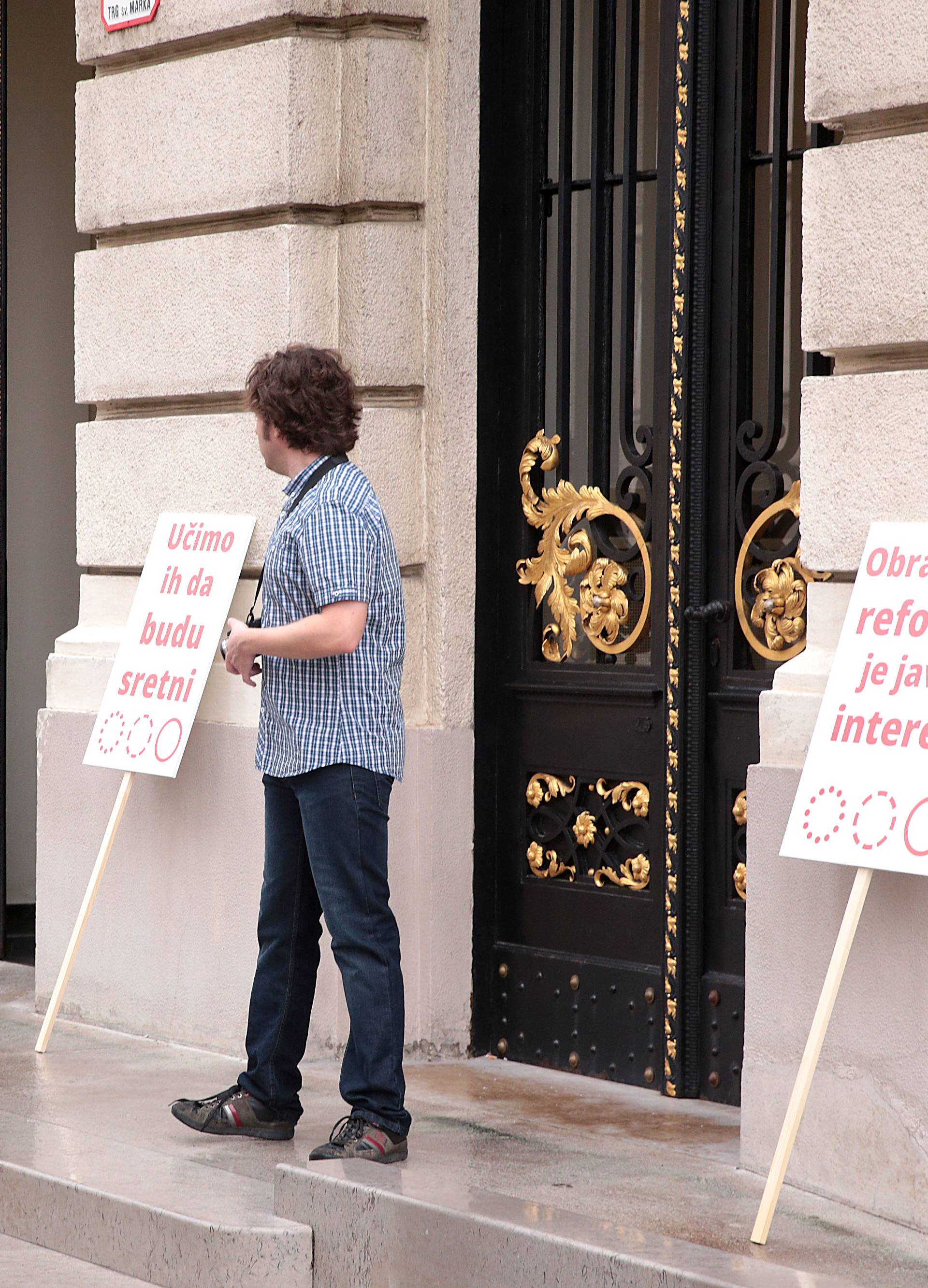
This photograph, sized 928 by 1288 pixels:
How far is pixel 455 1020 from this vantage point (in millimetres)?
6500

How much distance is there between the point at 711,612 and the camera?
5797 mm

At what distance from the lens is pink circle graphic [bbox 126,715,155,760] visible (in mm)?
6582

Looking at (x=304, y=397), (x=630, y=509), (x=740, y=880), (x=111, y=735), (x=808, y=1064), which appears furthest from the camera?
(x=111, y=735)

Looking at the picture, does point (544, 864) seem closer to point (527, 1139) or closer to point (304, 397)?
point (527, 1139)

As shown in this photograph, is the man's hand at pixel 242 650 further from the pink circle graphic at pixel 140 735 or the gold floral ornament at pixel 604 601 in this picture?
the pink circle graphic at pixel 140 735

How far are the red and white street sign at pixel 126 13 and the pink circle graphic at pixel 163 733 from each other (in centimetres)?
231

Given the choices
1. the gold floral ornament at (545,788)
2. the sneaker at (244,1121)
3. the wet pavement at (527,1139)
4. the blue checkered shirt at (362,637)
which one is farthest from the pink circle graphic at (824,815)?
the gold floral ornament at (545,788)

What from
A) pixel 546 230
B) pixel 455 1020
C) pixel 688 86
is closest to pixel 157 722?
pixel 455 1020

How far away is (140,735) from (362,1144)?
2070 millimetres

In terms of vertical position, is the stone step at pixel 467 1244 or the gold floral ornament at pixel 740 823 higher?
the gold floral ornament at pixel 740 823

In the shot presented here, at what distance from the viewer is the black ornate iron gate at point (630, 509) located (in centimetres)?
577

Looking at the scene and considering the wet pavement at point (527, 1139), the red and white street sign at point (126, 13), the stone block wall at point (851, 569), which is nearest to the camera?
the wet pavement at point (527, 1139)

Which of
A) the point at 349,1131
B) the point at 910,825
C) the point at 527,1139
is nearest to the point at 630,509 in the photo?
the point at 527,1139

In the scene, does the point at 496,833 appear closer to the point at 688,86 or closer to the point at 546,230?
the point at 546,230
